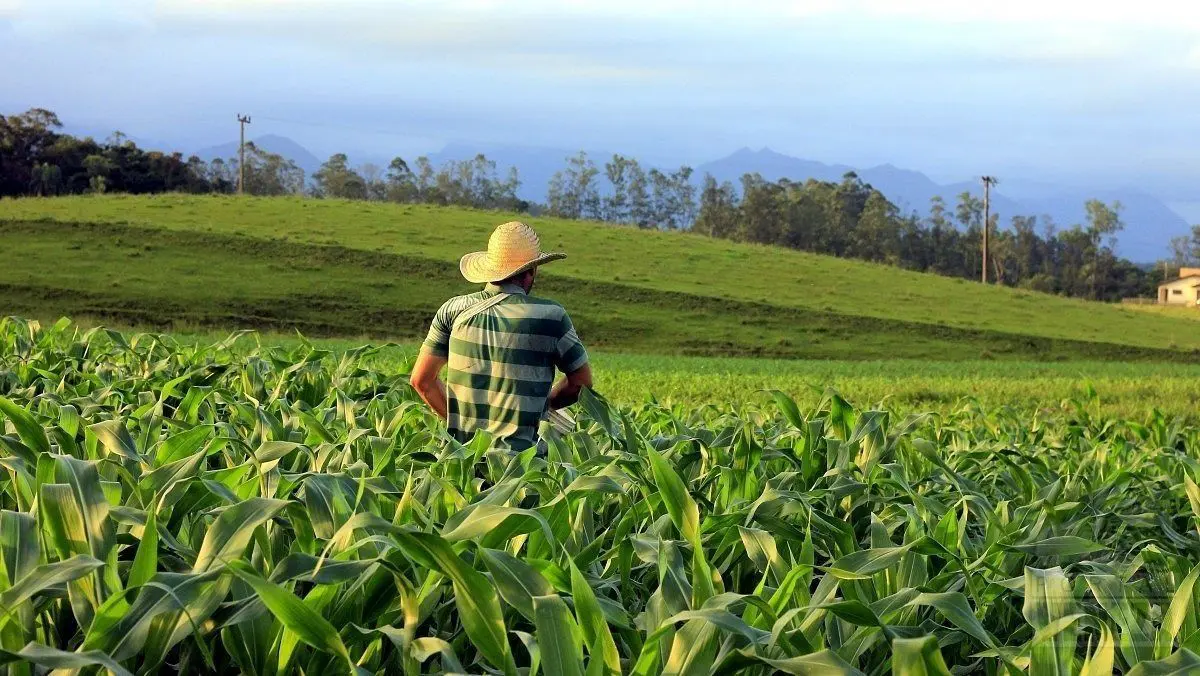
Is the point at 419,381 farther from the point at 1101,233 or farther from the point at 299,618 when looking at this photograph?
the point at 1101,233

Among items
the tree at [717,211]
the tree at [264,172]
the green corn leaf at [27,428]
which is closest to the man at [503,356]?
the green corn leaf at [27,428]

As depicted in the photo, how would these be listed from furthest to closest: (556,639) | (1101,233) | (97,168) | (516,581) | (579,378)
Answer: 1. (1101,233)
2. (97,168)
3. (579,378)
4. (516,581)
5. (556,639)

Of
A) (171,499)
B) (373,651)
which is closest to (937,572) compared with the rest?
(373,651)

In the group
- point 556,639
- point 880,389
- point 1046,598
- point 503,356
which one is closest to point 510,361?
point 503,356

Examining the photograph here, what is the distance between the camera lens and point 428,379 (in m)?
4.94

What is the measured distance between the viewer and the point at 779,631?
1518 millimetres

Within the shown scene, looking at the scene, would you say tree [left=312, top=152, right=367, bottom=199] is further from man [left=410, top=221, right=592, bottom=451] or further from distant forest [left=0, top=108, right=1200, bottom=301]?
man [left=410, top=221, right=592, bottom=451]

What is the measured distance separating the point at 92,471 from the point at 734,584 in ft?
3.66

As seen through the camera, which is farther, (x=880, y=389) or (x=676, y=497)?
(x=880, y=389)

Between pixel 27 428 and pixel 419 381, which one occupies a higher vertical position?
pixel 27 428

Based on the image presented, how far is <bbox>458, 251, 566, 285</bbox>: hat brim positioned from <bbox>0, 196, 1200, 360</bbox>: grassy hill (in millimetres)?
27984

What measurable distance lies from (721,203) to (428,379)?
9630 centimetres

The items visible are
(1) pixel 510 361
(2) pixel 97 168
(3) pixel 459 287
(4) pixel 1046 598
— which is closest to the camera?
(4) pixel 1046 598

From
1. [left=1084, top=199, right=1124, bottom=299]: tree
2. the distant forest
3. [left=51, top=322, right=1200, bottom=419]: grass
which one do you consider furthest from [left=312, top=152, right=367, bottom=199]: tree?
[left=51, top=322, right=1200, bottom=419]: grass
